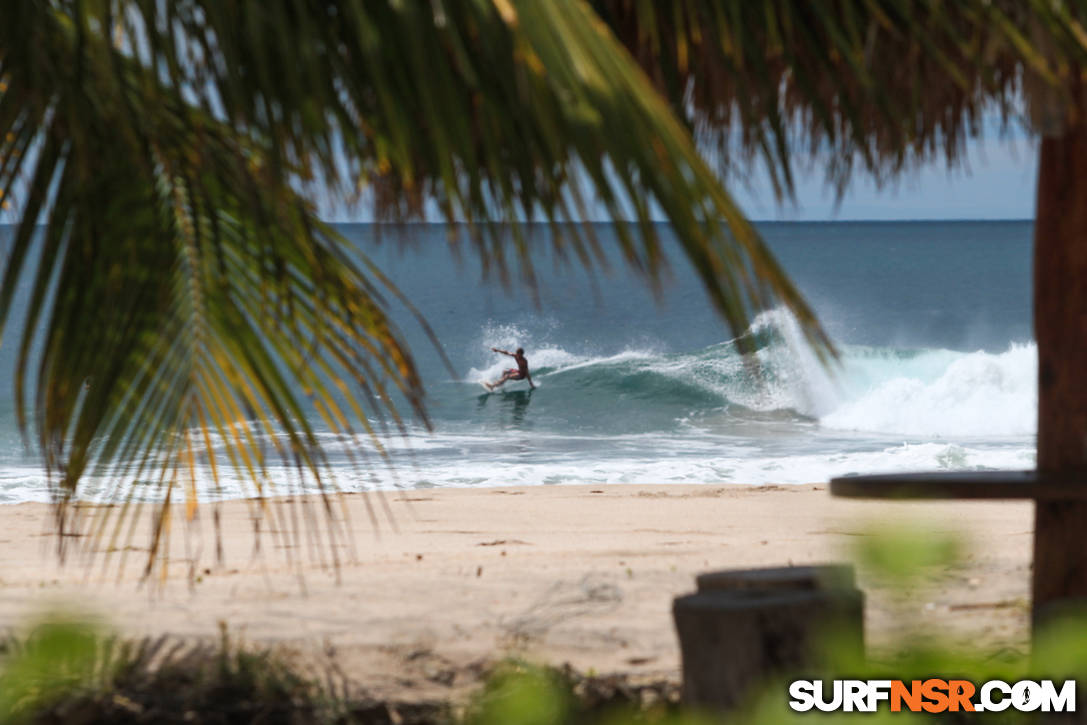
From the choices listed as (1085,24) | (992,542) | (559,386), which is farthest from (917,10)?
(559,386)

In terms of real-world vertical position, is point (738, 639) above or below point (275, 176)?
below

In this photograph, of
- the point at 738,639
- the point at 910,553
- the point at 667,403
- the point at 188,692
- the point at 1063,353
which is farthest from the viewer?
the point at 667,403

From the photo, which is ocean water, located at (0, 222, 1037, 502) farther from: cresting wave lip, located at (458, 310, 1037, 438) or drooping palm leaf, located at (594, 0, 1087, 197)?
drooping palm leaf, located at (594, 0, 1087, 197)

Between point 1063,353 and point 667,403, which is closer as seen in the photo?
point 1063,353

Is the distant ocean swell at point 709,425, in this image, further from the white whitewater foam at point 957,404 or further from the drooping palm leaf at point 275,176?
the drooping palm leaf at point 275,176

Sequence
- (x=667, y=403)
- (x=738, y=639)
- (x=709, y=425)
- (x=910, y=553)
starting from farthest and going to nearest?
(x=667, y=403) < (x=709, y=425) < (x=738, y=639) < (x=910, y=553)

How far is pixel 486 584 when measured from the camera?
5039 millimetres

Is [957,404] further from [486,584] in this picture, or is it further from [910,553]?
[910,553]

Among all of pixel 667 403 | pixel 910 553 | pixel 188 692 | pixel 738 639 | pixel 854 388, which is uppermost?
pixel 854 388

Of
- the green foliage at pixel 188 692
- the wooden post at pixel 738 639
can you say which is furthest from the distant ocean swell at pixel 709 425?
the wooden post at pixel 738 639

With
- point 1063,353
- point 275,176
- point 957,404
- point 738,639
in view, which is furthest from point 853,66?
point 957,404

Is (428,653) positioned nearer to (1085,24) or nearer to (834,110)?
(834,110)

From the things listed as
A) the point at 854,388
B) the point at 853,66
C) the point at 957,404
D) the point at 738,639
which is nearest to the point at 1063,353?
the point at 738,639

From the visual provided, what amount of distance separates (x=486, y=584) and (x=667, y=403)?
1707cm
